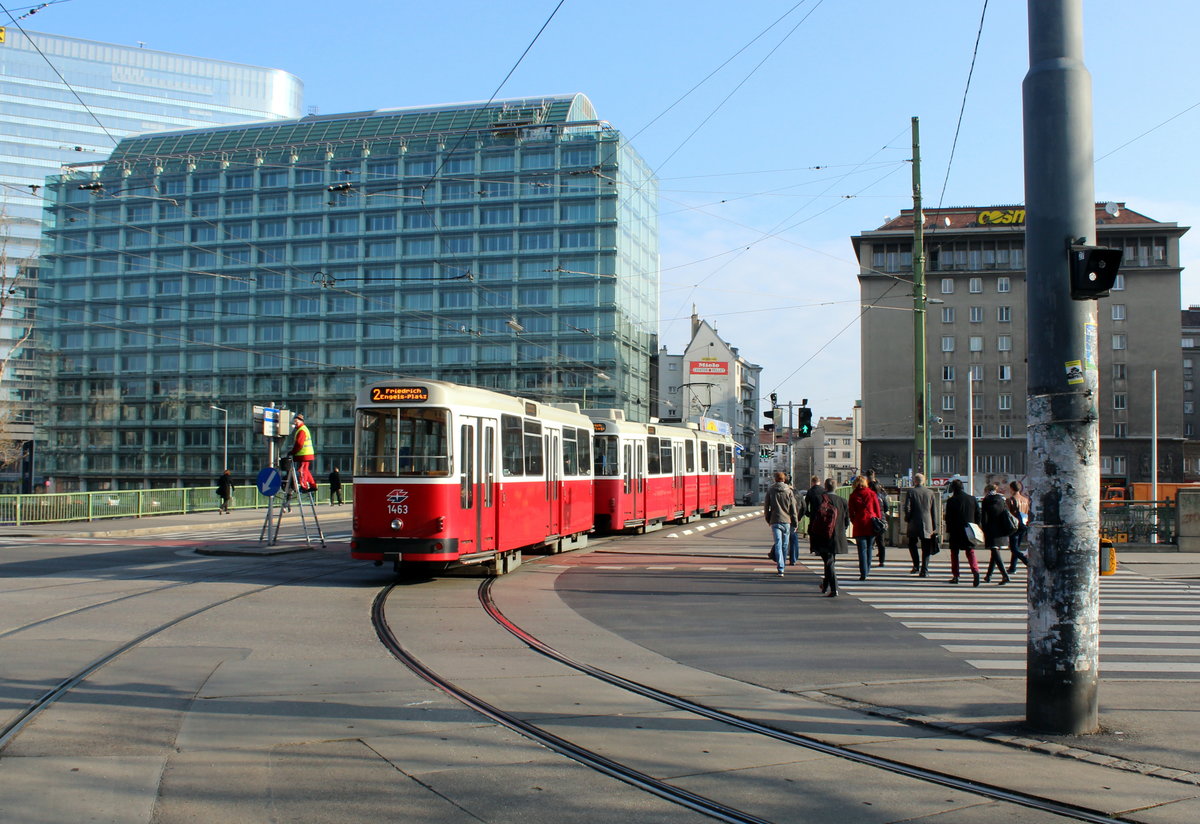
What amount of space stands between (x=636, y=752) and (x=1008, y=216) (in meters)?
86.4

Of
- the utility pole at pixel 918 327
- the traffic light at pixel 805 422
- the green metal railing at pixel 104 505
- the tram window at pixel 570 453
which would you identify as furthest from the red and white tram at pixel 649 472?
the utility pole at pixel 918 327

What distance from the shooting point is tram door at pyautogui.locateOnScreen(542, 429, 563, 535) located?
2077 centimetres

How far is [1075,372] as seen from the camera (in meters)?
7.07

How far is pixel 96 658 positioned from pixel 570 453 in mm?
13890

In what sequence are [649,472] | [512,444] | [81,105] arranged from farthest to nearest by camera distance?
[81,105], [649,472], [512,444]

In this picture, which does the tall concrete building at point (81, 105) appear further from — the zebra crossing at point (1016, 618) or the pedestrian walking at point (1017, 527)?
the zebra crossing at point (1016, 618)

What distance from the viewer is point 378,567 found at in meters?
19.0

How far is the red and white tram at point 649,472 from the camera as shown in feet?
88.9

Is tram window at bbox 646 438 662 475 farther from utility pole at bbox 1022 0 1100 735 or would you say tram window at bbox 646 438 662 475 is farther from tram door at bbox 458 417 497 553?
utility pole at bbox 1022 0 1100 735

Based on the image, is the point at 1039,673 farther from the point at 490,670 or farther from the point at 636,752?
the point at 490,670

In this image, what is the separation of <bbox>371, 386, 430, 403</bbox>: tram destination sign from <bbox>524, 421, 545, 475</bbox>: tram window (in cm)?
366

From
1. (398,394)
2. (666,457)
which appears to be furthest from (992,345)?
(398,394)

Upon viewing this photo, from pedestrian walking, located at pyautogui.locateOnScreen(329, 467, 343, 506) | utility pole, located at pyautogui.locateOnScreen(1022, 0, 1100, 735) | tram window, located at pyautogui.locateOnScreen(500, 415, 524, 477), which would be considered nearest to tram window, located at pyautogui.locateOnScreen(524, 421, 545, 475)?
tram window, located at pyautogui.locateOnScreen(500, 415, 524, 477)

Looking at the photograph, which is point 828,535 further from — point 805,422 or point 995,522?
point 805,422
